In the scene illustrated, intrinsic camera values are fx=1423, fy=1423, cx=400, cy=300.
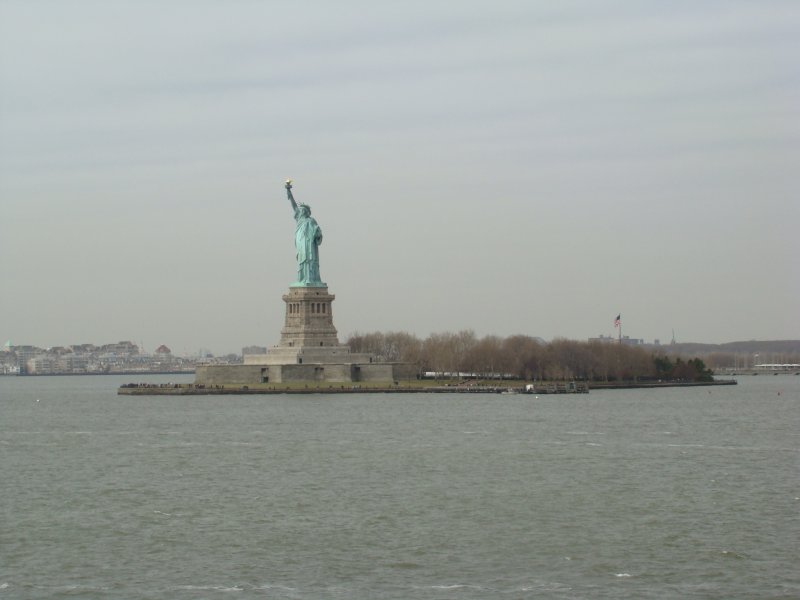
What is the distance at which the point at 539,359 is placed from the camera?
119 metres

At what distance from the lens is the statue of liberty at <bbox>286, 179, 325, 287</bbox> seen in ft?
362

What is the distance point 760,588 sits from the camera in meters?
25.8

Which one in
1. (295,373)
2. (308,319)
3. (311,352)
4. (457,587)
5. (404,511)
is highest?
(308,319)

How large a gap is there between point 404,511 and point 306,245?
250 feet

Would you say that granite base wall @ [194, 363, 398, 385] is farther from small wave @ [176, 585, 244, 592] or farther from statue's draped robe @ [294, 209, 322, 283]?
small wave @ [176, 585, 244, 592]

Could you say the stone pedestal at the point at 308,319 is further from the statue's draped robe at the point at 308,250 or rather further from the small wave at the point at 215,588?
the small wave at the point at 215,588

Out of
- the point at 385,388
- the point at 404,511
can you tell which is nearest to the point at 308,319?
the point at 385,388

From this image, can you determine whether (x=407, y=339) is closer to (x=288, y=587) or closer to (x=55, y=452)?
(x=55, y=452)

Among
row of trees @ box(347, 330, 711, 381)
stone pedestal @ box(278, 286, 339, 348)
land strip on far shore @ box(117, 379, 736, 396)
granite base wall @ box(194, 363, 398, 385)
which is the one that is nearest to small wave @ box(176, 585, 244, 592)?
land strip on far shore @ box(117, 379, 736, 396)

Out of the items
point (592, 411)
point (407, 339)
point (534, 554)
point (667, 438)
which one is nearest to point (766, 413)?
point (592, 411)

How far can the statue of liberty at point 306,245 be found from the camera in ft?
362

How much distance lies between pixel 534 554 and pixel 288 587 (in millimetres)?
5554

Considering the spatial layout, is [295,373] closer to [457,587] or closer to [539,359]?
[539,359]

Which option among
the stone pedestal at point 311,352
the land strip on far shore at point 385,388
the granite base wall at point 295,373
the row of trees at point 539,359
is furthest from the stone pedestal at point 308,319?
the row of trees at point 539,359
